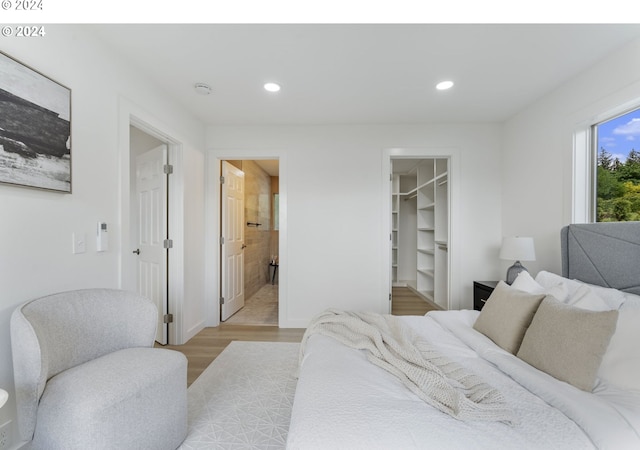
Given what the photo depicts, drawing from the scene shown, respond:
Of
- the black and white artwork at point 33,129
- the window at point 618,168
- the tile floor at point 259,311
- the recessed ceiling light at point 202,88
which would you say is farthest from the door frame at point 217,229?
the window at point 618,168

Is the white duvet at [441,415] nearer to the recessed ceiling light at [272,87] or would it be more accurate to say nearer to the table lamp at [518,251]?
the table lamp at [518,251]

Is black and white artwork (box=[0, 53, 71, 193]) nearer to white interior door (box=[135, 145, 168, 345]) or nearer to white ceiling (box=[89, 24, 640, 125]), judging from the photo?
white ceiling (box=[89, 24, 640, 125])

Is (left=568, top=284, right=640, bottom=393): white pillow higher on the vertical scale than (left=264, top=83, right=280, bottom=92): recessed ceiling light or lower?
lower

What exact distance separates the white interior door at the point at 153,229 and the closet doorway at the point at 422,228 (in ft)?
8.54

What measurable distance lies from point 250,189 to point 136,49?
2937mm

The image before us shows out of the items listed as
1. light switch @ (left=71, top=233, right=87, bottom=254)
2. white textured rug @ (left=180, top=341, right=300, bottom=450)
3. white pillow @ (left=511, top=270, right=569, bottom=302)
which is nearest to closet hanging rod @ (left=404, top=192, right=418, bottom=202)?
white pillow @ (left=511, top=270, right=569, bottom=302)

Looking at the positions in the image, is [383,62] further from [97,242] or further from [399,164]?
[399,164]

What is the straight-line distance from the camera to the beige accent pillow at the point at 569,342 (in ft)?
3.71

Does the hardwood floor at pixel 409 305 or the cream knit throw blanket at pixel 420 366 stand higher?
the cream knit throw blanket at pixel 420 366

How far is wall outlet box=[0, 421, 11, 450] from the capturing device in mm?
1252

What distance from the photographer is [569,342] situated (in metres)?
1.21

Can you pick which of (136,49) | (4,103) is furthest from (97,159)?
(136,49)

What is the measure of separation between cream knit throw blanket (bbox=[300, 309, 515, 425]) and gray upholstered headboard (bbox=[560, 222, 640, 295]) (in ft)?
4.44
